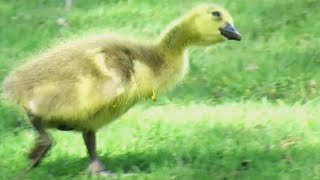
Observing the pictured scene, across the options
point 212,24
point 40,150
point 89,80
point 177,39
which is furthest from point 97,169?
point 212,24

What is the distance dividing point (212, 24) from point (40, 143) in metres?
1.32

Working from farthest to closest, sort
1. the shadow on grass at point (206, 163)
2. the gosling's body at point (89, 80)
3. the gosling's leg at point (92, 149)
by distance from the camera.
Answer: the gosling's leg at point (92, 149)
the shadow on grass at point (206, 163)
the gosling's body at point (89, 80)

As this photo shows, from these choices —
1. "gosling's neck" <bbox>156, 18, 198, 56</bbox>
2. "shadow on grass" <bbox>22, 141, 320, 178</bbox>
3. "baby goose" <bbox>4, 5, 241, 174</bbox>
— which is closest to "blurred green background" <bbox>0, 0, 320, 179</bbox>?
"shadow on grass" <bbox>22, 141, 320, 178</bbox>

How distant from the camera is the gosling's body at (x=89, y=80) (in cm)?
535

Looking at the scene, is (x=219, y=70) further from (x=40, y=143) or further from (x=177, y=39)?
(x=40, y=143)

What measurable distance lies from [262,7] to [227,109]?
11.6 feet

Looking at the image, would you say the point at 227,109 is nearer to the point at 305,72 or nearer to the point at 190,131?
the point at 190,131

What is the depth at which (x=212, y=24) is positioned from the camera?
5684 millimetres

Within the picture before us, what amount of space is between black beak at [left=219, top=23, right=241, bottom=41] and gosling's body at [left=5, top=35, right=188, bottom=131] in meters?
0.35

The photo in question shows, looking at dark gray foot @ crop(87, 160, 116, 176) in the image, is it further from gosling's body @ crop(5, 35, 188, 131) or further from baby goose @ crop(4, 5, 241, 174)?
gosling's body @ crop(5, 35, 188, 131)

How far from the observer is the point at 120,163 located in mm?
5824

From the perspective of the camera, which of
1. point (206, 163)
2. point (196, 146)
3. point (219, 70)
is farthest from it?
point (219, 70)

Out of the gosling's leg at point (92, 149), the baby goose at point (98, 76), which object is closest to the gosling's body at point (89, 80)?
the baby goose at point (98, 76)

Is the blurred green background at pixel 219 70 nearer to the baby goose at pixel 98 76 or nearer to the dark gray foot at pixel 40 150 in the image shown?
the dark gray foot at pixel 40 150
